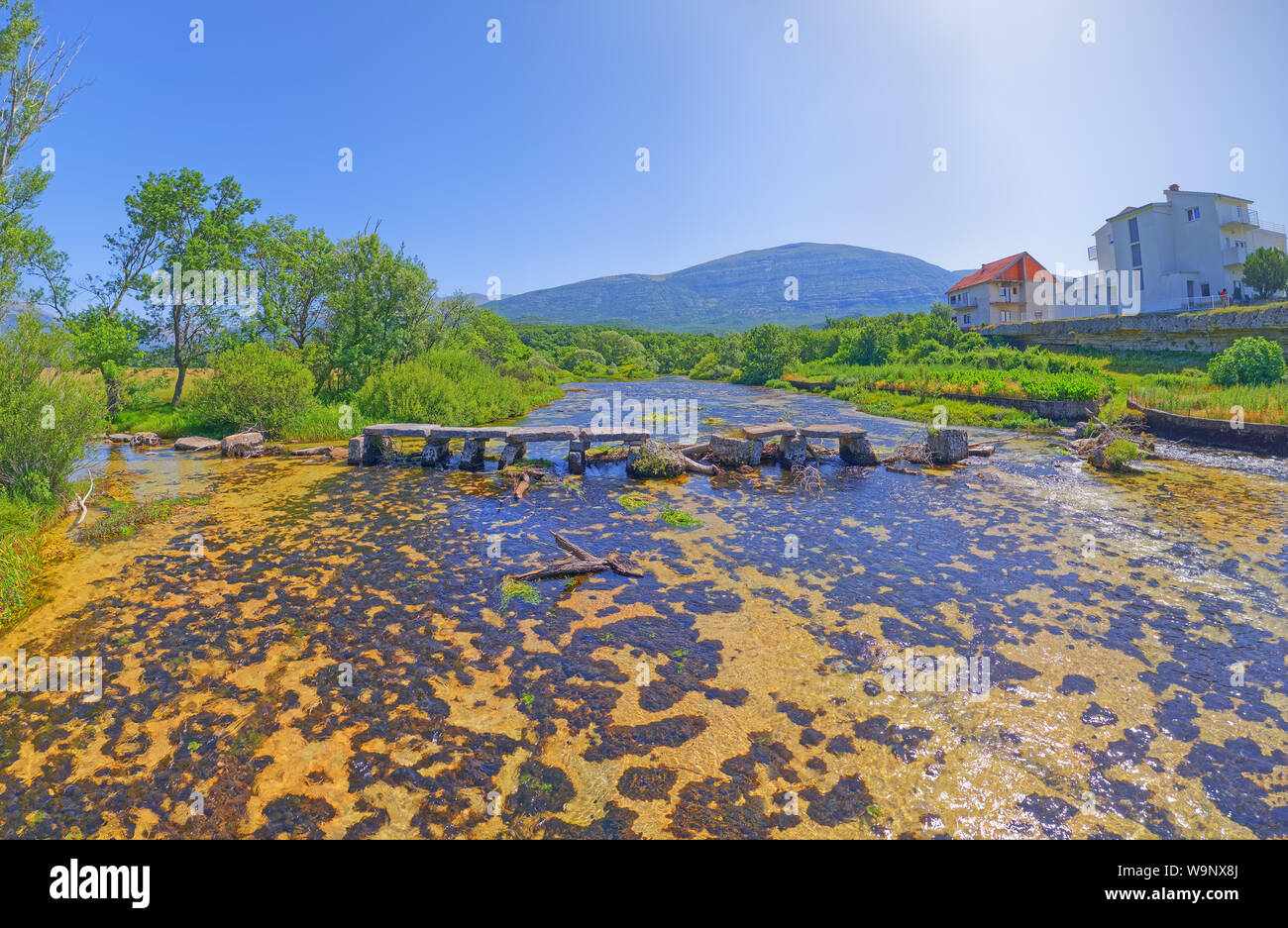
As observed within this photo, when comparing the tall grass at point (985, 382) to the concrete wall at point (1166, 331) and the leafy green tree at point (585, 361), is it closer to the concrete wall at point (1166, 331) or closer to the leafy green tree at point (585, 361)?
the concrete wall at point (1166, 331)

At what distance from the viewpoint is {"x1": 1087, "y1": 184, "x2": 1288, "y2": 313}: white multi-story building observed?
1860 inches

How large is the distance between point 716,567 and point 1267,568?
8.65m

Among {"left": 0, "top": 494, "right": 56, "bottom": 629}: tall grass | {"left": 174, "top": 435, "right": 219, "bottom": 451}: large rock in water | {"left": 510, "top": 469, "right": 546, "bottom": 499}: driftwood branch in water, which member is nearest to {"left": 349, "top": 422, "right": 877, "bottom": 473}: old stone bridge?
{"left": 510, "top": 469, "right": 546, "bottom": 499}: driftwood branch in water

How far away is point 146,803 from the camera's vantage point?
4195 millimetres

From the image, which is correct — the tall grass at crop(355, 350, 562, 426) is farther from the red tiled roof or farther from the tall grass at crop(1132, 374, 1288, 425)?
the red tiled roof

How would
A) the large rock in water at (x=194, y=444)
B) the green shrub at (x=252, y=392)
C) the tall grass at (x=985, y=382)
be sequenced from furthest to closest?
the tall grass at (x=985, y=382) → the green shrub at (x=252, y=392) → the large rock in water at (x=194, y=444)

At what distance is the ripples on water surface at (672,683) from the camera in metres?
4.17

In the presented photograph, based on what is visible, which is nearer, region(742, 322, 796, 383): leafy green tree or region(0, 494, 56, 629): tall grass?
region(0, 494, 56, 629): tall grass

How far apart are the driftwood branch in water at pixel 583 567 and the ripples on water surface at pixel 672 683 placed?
16.9 inches

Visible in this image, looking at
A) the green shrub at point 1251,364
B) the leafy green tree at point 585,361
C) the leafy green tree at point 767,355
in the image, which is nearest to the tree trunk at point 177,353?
the green shrub at point 1251,364

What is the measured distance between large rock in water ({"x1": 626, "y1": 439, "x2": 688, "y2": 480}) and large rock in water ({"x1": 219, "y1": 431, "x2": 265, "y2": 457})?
13932 mm

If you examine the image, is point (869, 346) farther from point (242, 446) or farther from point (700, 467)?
point (242, 446)
